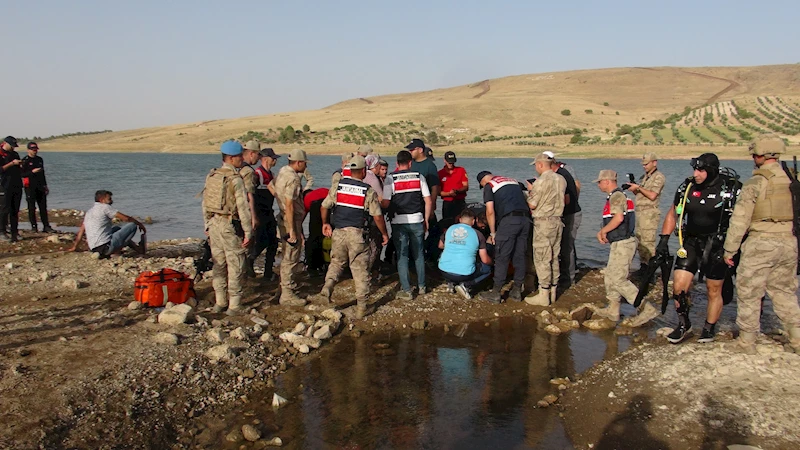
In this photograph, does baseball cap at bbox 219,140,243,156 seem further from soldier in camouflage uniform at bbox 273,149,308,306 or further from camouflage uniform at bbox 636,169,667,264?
camouflage uniform at bbox 636,169,667,264

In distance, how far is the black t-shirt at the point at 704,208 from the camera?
6141mm

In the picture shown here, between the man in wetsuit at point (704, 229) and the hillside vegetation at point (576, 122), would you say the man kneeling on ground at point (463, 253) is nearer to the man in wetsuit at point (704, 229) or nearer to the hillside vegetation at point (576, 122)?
the man in wetsuit at point (704, 229)

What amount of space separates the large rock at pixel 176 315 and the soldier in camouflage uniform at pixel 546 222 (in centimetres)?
459

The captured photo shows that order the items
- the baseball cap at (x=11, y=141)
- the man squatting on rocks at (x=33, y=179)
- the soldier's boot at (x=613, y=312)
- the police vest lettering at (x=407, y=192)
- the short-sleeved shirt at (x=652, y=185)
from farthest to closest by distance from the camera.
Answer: the man squatting on rocks at (x=33, y=179)
the baseball cap at (x=11, y=141)
the short-sleeved shirt at (x=652, y=185)
the police vest lettering at (x=407, y=192)
the soldier's boot at (x=613, y=312)

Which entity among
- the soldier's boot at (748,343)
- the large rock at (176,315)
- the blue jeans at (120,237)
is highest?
the blue jeans at (120,237)

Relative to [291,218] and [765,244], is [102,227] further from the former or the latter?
[765,244]

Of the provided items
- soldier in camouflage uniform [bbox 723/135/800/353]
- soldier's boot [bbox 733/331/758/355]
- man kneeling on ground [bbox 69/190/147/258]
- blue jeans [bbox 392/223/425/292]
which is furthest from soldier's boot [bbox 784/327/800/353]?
man kneeling on ground [bbox 69/190/147/258]

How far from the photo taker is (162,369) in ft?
17.9

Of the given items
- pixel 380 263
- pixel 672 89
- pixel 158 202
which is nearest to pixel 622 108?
pixel 672 89

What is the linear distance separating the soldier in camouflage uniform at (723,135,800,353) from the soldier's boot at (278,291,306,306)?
16.4 ft

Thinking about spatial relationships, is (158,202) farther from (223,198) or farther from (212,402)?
(212,402)

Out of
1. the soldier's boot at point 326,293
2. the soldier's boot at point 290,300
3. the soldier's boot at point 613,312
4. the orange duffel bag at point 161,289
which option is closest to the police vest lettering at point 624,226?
the soldier's boot at point 613,312

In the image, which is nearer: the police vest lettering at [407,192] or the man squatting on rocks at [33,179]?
the police vest lettering at [407,192]

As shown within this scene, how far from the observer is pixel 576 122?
77875mm
